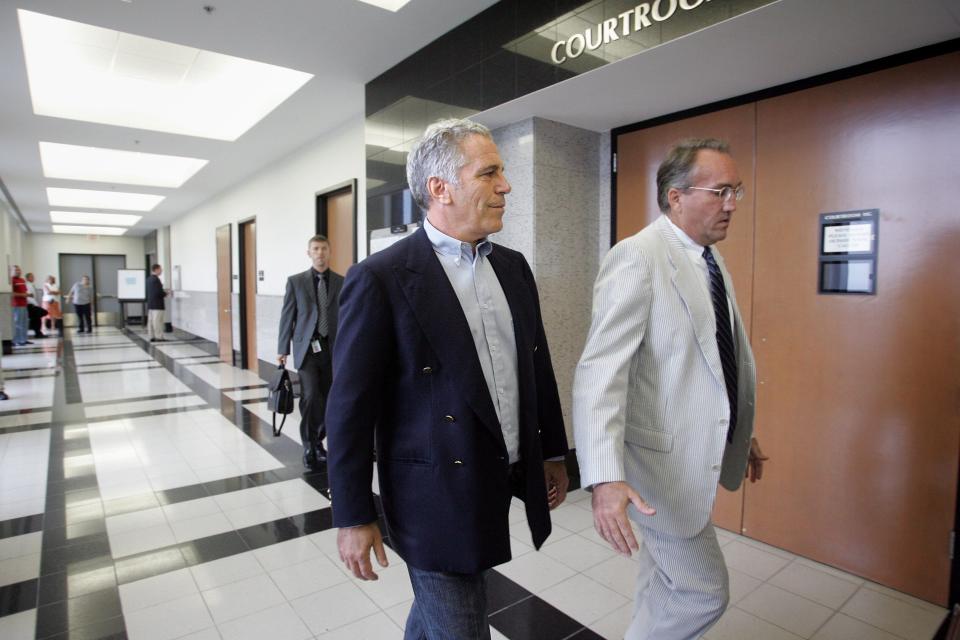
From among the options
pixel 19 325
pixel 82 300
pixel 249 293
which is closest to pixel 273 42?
pixel 249 293

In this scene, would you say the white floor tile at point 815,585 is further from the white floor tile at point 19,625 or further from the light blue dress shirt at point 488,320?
the white floor tile at point 19,625

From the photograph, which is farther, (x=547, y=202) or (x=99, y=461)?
(x=99, y=461)

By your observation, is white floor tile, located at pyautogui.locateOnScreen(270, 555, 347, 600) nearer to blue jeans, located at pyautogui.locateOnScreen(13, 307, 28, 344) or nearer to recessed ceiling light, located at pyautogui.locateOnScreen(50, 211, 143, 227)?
blue jeans, located at pyautogui.locateOnScreen(13, 307, 28, 344)

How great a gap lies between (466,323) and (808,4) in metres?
1.79

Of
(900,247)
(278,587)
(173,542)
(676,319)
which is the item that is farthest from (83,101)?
(900,247)

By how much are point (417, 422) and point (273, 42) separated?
3.69m

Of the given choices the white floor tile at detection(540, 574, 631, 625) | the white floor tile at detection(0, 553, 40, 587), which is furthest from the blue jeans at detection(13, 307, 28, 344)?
the white floor tile at detection(540, 574, 631, 625)

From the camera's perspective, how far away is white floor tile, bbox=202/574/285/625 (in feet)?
7.57

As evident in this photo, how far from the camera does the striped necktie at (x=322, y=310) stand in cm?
409

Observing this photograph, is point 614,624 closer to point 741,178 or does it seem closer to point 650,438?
point 650,438

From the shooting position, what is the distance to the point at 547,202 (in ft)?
11.4

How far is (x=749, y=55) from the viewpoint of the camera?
2438 mm

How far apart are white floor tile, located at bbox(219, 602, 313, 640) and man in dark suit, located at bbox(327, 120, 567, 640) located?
1059 millimetres

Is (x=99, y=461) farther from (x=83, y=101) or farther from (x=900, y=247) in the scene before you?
(x=900, y=247)
